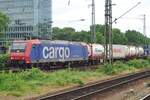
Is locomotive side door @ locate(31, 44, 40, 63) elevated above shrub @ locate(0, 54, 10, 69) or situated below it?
above

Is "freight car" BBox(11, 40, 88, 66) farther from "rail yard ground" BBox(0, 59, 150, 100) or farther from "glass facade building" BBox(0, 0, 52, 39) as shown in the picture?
"glass facade building" BBox(0, 0, 52, 39)

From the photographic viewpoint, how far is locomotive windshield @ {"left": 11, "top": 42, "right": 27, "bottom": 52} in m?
39.1

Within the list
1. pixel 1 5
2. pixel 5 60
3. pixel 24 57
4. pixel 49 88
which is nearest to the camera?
pixel 49 88

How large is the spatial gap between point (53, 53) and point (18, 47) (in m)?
4.36

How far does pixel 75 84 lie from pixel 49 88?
117 inches

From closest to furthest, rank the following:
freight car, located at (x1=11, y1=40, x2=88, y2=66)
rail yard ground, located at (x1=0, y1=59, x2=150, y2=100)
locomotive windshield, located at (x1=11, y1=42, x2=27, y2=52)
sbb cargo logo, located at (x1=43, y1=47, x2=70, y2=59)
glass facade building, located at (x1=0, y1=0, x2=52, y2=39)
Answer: rail yard ground, located at (x1=0, y1=59, x2=150, y2=100) → freight car, located at (x1=11, y1=40, x2=88, y2=66) → locomotive windshield, located at (x1=11, y1=42, x2=27, y2=52) → sbb cargo logo, located at (x1=43, y1=47, x2=70, y2=59) → glass facade building, located at (x1=0, y1=0, x2=52, y2=39)

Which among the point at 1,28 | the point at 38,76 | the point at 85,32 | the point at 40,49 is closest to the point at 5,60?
the point at 40,49

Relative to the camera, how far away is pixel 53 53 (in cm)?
4291

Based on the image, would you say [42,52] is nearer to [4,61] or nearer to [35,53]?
[35,53]

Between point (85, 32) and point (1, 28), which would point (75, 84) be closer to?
point (1, 28)

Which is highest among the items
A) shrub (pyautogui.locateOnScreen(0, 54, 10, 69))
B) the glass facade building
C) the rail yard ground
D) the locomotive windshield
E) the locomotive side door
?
the glass facade building

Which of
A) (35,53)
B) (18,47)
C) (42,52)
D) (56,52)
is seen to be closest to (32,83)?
(35,53)

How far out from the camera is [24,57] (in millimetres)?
38562

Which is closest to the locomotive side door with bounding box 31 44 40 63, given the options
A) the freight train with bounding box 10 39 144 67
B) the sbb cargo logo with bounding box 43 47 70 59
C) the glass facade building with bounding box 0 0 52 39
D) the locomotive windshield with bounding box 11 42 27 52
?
the freight train with bounding box 10 39 144 67
